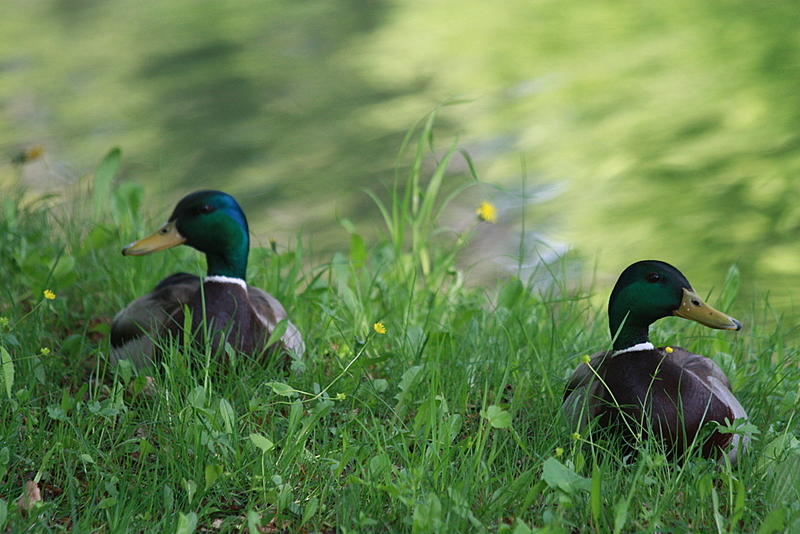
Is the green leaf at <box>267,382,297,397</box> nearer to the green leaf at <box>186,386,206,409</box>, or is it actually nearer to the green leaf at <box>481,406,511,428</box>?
the green leaf at <box>186,386,206,409</box>

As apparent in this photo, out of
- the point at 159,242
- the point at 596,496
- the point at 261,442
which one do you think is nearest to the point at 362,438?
the point at 261,442

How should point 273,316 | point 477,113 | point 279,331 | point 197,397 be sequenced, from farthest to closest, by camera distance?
point 477,113
point 273,316
point 279,331
point 197,397

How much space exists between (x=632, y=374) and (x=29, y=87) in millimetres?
7806

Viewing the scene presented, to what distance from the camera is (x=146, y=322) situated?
3047 mm

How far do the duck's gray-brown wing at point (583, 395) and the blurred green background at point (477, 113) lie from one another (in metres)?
1.83

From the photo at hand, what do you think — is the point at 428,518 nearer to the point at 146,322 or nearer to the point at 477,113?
the point at 146,322

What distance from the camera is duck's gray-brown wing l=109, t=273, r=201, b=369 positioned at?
9.79 ft

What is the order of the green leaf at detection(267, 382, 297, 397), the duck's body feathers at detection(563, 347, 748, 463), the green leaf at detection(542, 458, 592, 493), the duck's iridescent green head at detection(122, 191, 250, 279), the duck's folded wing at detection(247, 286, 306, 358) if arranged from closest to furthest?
the green leaf at detection(542, 458, 592, 493)
the duck's body feathers at detection(563, 347, 748, 463)
the green leaf at detection(267, 382, 297, 397)
the duck's folded wing at detection(247, 286, 306, 358)
the duck's iridescent green head at detection(122, 191, 250, 279)

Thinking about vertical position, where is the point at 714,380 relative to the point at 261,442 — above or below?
below

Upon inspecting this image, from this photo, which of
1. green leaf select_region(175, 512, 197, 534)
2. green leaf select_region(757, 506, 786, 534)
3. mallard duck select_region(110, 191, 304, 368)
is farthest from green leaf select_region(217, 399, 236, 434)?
green leaf select_region(757, 506, 786, 534)

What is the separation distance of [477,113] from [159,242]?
4.74 meters

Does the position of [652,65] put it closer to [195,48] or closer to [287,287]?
[195,48]

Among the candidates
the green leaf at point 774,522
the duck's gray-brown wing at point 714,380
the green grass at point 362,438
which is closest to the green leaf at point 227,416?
the green grass at point 362,438

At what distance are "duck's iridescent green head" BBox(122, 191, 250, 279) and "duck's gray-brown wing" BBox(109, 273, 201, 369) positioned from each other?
13 cm
